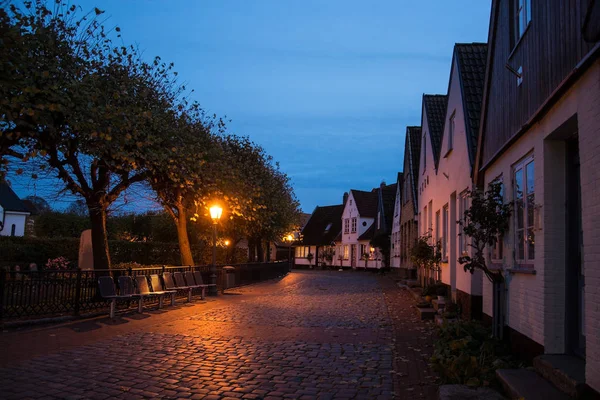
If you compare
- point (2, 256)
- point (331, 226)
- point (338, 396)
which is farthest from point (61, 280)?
point (331, 226)

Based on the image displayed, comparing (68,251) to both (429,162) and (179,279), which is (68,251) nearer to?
(179,279)

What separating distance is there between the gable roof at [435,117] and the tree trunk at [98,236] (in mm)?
10665

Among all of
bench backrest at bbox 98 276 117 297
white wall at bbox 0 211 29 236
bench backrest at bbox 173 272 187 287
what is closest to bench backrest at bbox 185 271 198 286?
bench backrest at bbox 173 272 187 287

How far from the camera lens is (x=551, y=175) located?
5.88 m

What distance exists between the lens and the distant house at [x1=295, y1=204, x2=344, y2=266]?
59281 mm

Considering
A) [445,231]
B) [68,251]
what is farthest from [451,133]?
[68,251]

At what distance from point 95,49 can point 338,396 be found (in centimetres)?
1173

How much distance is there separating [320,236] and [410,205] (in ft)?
118

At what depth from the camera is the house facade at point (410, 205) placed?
24.6 meters

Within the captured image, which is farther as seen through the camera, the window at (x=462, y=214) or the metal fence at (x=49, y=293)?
the window at (x=462, y=214)

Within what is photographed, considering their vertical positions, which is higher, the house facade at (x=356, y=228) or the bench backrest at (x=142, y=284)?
the house facade at (x=356, y=228)

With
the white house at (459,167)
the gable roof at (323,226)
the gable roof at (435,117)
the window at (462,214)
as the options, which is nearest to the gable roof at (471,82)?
the white house at (459,167)

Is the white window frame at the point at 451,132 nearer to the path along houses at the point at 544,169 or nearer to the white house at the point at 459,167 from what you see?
the white house at the point at 459,167

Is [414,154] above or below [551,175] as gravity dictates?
above
